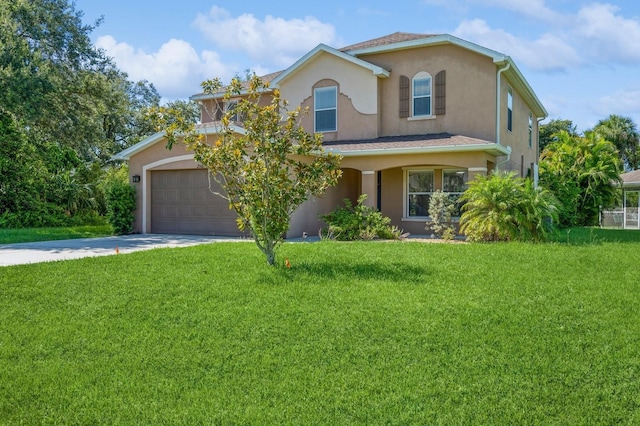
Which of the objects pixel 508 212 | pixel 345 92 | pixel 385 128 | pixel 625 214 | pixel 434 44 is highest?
pixel 434 44

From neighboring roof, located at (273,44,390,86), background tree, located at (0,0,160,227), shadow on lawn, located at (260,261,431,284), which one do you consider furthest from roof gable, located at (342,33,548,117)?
shadow on lawn, located at (260,261,431,284)

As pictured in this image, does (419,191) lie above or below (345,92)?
below

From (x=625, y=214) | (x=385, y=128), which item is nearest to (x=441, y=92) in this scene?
(x=385, y=128)

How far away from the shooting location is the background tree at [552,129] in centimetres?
4278

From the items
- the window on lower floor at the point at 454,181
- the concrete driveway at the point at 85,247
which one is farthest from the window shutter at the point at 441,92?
the concrete driveway at the point at 85,247

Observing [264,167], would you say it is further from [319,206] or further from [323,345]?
[319,206]

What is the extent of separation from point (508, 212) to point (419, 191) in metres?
5.31

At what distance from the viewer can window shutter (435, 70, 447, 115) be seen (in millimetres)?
16922

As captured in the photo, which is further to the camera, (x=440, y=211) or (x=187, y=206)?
(x=187, y=206)

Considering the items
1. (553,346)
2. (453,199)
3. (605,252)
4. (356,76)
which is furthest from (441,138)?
(553,346)

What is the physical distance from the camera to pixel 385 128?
17875 millimetres

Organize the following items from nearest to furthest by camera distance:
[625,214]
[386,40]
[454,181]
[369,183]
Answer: [369,183] → [454,181] → [386,40] → [625,214]

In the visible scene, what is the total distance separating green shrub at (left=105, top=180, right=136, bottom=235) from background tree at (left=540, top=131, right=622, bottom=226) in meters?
16.0

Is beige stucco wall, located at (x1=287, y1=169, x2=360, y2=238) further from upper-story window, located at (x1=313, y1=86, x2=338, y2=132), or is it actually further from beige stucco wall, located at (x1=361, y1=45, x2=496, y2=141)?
beige stucco wall, located at (x1=361, y1=45, x2=496, y2=141)
